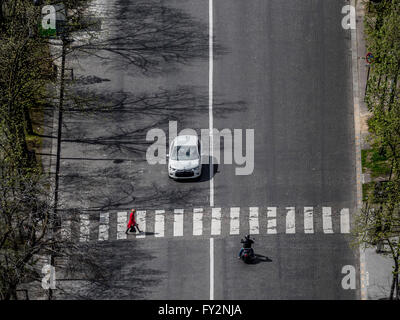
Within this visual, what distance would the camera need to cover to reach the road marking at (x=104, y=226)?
76.0 meters

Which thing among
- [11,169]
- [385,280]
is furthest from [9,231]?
[385,280]

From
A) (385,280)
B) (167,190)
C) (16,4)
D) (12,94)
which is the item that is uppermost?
(16,4)

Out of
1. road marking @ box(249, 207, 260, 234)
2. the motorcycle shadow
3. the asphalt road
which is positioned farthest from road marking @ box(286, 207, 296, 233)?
the motorcycle shadow

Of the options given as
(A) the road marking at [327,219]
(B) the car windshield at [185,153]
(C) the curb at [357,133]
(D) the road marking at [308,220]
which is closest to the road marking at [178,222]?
(B) the car windshield at [185,153]

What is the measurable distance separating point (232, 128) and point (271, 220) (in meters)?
8.14

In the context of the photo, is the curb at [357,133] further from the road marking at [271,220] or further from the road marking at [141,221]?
the road marking at [141,221]

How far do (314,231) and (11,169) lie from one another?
2098cm

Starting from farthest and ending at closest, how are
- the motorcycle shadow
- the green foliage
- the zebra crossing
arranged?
the zebra crossing → the motorcycle shadow → the green foliage

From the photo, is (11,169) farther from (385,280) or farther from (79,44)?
(385,280)

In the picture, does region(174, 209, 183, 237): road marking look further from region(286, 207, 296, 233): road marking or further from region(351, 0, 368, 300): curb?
region(351, 0, 368, 300): curb

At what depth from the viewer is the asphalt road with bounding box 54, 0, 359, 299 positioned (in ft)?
244

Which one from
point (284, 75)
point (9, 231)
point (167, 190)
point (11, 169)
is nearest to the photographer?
point (9, 231)

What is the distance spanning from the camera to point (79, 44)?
85500mm

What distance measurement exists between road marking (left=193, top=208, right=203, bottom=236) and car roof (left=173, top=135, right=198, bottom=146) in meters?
4.75
